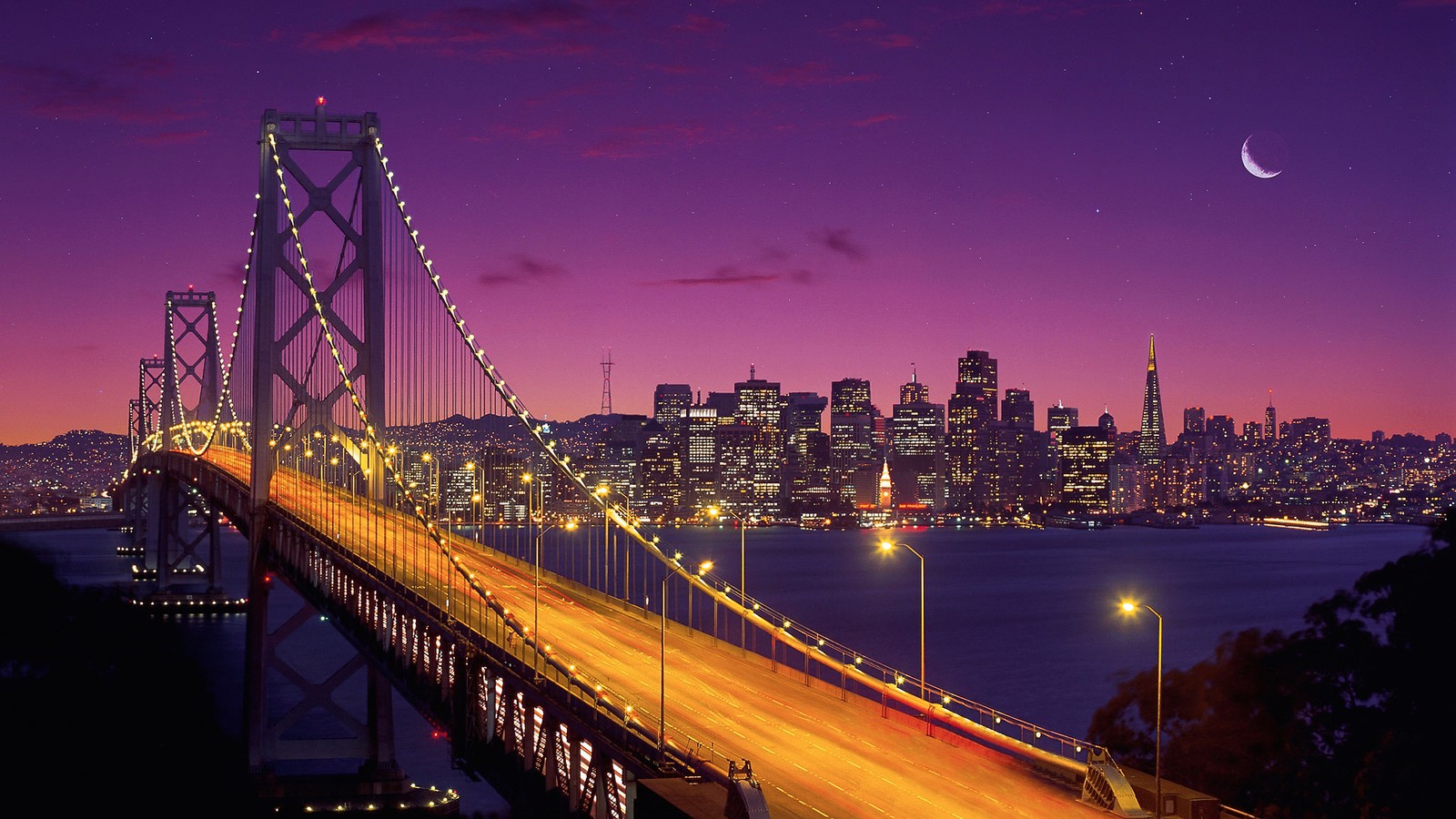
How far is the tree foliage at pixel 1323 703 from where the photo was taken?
94.6ft

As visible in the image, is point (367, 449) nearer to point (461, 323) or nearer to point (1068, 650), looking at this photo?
point (461, 323)

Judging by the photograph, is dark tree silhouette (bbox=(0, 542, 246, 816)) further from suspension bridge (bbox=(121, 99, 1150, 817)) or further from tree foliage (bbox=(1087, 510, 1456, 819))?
tree foliage (bbox=(1087, 510, 1456, 819))

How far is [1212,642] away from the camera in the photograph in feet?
307

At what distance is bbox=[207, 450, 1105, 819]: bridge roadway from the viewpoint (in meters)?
21.2

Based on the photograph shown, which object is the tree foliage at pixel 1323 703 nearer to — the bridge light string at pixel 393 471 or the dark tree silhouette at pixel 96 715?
the bridge light string at pixel 393 471

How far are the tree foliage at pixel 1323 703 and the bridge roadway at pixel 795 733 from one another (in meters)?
7.44

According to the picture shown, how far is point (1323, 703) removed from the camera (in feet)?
104

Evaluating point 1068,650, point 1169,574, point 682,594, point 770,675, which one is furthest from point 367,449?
point 1169,574

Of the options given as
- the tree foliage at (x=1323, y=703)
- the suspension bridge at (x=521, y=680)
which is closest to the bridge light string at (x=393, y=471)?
the suspension bridge at (x=521, y=680)

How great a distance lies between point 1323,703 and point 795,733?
12.3 metres

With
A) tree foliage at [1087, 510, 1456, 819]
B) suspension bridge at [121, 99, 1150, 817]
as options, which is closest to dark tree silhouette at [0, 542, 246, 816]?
suspension bridge at [121, 99, 1150, 817]

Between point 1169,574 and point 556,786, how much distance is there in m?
137

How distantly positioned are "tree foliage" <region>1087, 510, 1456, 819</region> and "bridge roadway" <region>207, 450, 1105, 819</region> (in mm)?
7442

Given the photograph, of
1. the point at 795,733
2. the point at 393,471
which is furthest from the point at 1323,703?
the point at 393,471
